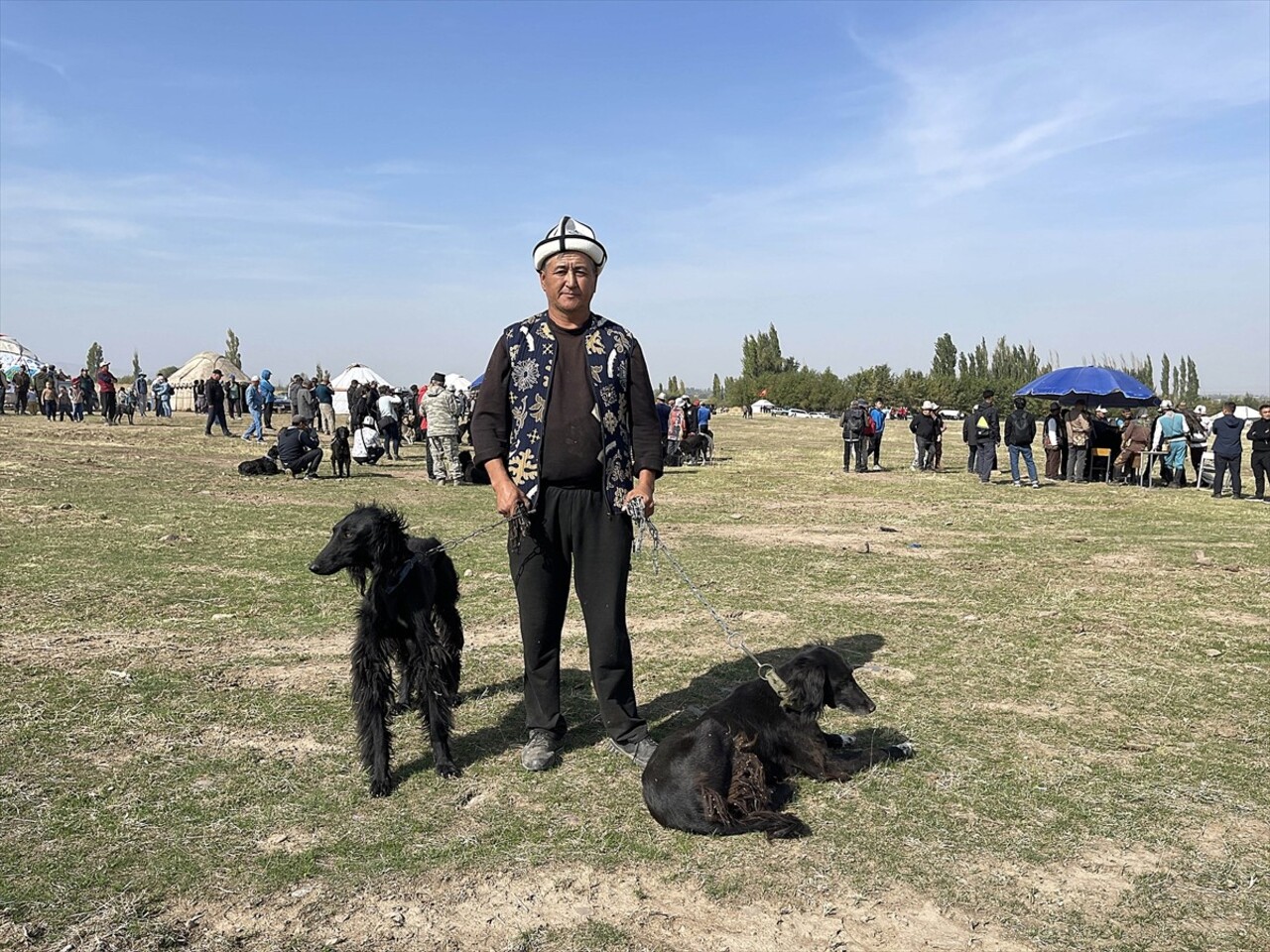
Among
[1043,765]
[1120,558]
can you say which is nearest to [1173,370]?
[1120,558]

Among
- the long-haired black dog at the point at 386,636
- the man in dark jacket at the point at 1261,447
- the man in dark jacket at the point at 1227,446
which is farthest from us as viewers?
the man in dark jacket at the point at 1227,446

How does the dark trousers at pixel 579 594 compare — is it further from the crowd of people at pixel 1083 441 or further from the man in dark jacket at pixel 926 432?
the man in dark jacket at pixel 926 432

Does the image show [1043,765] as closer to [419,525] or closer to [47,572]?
[47,572]

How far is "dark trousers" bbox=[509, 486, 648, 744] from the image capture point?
14.5ft

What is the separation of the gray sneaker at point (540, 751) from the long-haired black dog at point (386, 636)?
341mm

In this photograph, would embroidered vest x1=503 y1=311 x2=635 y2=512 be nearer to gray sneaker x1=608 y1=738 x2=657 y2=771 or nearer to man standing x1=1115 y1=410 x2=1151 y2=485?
gray sneaker x1=608 y1=738 x2=657 y2=771

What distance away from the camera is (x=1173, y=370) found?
109 meters

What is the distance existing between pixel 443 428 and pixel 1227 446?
14364 mm

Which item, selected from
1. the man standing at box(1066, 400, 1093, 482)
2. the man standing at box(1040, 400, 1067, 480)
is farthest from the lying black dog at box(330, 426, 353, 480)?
the man standing at box(1066, 400, 1093, 482)

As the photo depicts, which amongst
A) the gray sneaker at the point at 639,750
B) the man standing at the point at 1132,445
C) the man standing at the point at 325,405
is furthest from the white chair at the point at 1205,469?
the man standing at the point at 325,405

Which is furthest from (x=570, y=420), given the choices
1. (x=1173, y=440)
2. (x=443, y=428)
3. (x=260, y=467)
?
(x=1173, y=440)

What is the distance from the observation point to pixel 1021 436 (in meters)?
19.0

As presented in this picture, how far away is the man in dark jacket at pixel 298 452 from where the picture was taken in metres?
17.9

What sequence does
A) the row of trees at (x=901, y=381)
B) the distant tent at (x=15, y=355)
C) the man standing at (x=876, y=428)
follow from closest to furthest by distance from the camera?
the man standing at (x=876, y=428) < the distant tent at (x=15, y=355) < the row of trees at (x=901, y=381)
